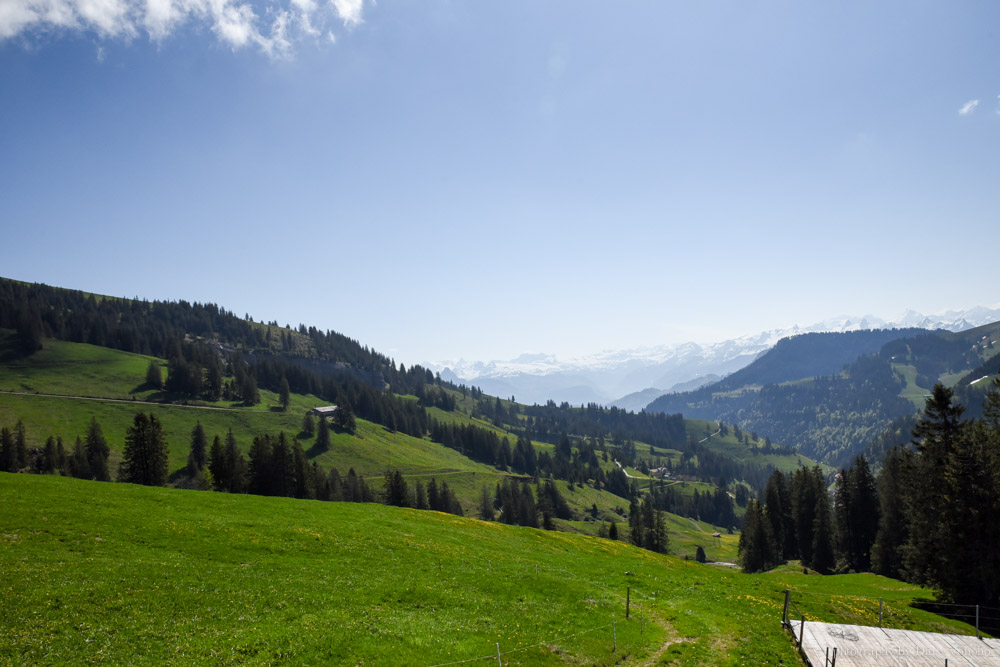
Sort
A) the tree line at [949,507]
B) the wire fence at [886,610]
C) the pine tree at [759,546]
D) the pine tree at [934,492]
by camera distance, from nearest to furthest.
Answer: the wire fence at [886,610] < the tree line at [949,507] < the pine tree at [934,492] < the pine tree at [759,546]

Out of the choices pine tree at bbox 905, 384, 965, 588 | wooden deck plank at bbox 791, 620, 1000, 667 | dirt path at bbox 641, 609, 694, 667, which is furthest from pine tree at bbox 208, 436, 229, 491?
pine tree at bbox 905, 384, 965, 588

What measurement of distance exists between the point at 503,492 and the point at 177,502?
13885 cm

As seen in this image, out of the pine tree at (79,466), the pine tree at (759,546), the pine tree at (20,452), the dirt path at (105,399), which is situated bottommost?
the pine tree at (759,546)

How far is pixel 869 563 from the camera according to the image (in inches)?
3196

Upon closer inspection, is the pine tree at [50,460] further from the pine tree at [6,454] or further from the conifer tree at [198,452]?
the conifer tree at [198,452]

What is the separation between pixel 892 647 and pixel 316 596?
27382 millimetres

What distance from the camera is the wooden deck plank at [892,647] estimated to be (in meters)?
20.6

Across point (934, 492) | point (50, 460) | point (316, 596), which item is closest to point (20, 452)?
point (50, 460)

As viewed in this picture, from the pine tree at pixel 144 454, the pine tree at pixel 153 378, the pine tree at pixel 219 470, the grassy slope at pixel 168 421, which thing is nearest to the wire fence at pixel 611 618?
the pine tree at pixel 219 470

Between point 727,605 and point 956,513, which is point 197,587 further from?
point 956,513

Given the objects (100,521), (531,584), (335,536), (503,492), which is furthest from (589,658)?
(503,492)

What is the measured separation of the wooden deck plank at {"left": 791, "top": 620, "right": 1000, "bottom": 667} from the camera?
67.6ft

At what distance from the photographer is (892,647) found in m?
21.9

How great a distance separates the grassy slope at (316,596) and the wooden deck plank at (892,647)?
1.54m
